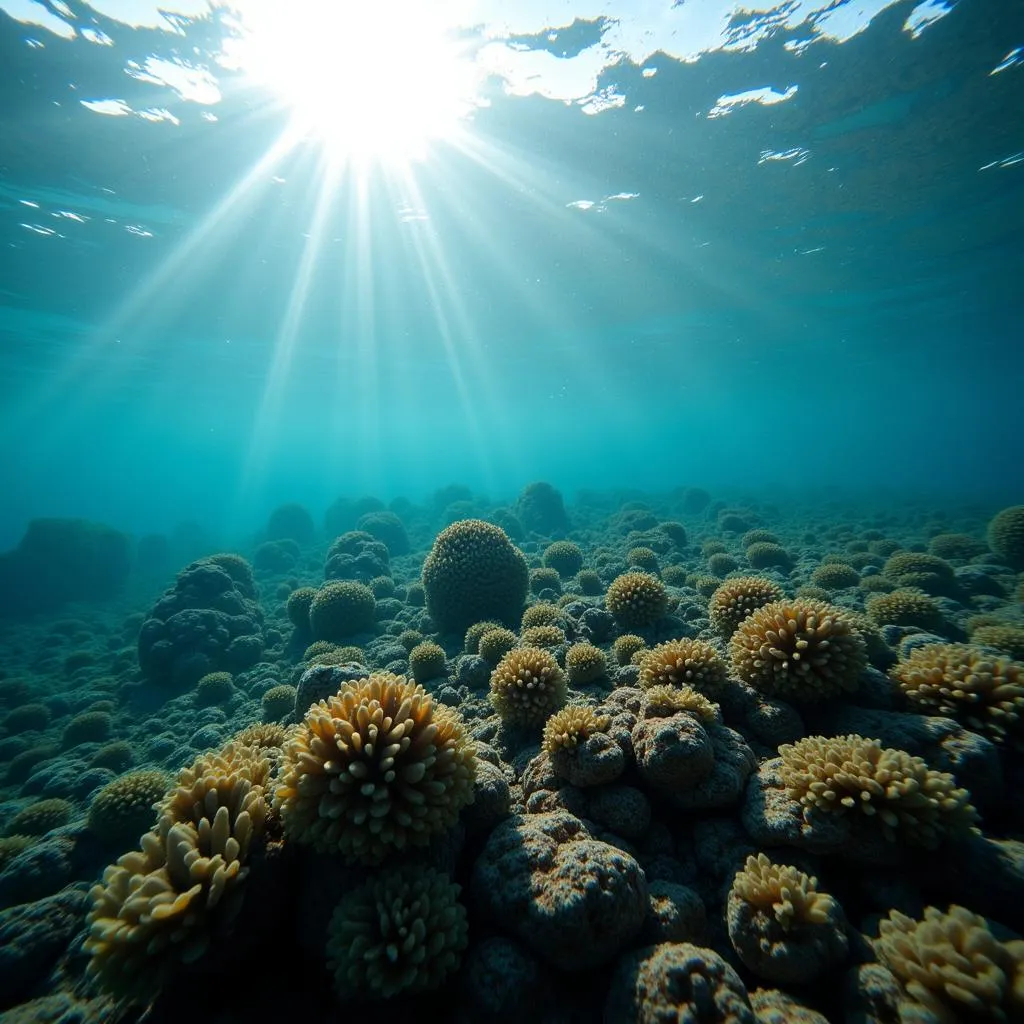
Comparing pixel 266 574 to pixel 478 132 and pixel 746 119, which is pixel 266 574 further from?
pixel 746 119

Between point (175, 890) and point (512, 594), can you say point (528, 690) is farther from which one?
point (512, 594)

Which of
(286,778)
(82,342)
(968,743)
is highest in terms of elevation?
(82,342)

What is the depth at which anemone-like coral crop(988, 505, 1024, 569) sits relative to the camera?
35.1ft

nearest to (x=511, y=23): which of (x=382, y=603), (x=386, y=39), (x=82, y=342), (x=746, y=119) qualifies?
(x=386, y=39)

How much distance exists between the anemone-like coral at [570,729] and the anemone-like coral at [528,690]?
3.07ft

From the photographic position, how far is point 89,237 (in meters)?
20.3

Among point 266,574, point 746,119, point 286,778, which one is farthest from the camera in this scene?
point 266,574

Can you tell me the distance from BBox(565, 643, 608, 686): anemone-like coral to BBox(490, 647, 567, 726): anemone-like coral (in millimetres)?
839

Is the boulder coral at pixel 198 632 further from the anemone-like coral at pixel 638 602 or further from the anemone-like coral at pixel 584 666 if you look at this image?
the anemone-like coral at pixel 638 602

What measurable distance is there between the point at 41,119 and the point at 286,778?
23.4 m

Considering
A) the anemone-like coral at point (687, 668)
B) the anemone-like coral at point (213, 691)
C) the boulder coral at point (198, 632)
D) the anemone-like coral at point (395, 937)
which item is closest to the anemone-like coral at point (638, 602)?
the anemone-like coral at point (687, 668)

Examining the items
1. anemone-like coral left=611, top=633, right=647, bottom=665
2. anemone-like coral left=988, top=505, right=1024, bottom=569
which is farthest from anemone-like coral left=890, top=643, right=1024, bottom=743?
anemone-like coral left=988, top=505, right=1024, bottom=569

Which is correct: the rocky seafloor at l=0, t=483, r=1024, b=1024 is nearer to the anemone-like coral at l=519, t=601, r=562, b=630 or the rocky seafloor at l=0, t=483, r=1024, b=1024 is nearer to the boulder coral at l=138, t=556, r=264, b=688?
the anemone-like coral at l=519, t=601, r=562, b=630

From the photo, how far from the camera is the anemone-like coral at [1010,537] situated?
35.1ft
